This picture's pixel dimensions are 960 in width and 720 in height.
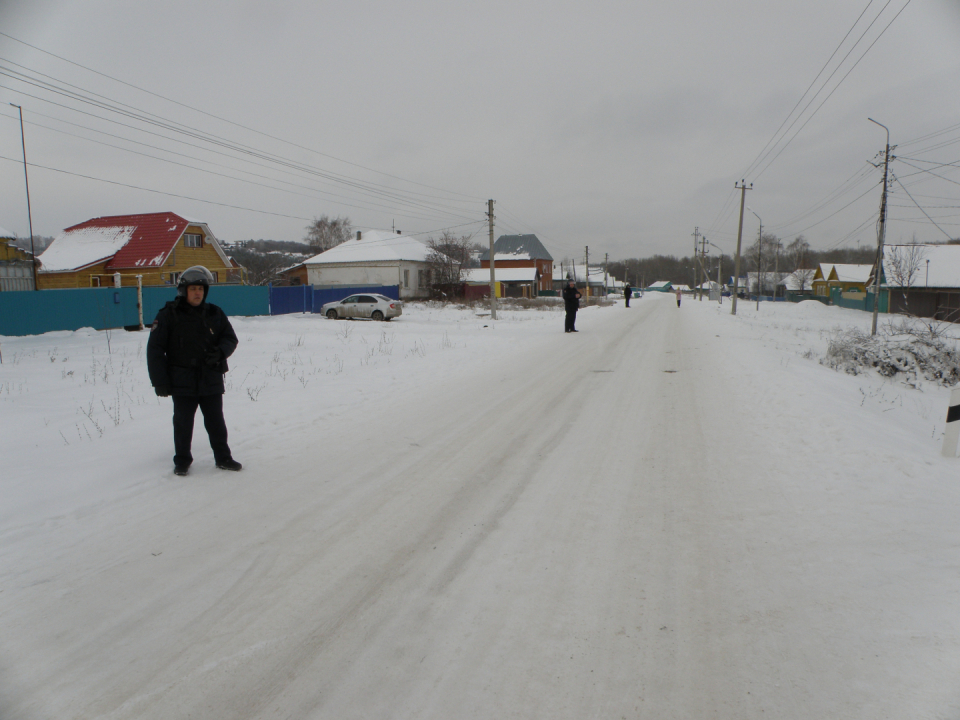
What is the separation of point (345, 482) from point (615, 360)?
8.65 meters

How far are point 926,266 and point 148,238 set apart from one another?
56.9 metres

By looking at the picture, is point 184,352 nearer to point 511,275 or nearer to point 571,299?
point 571,299

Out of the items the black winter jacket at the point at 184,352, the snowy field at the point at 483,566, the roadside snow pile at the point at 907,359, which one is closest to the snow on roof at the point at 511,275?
the roadside snow pile at the point at 907,359

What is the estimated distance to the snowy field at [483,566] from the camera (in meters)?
2.39

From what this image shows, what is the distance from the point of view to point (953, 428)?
5.54 metres

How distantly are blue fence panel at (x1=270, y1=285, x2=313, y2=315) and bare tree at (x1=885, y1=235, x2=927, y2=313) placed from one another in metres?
41.1

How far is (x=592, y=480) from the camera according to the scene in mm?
4844

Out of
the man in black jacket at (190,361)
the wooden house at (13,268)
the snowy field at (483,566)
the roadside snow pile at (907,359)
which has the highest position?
the wooden house at (13,268)

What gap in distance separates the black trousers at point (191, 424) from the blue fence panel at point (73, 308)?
1695 cm

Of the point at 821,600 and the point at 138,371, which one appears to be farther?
the point at 138,371

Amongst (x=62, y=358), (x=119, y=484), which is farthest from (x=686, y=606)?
(x=62, y=358)

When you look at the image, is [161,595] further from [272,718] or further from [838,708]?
[838,708]

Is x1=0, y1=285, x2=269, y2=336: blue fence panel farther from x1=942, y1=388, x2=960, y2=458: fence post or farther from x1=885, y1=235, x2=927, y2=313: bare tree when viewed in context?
x1=885, y1=235, x2=927, y2=313: bare tree

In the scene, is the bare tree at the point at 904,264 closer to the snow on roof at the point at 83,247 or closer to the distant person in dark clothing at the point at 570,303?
the distant person in dark clothing at the point at 570,303
